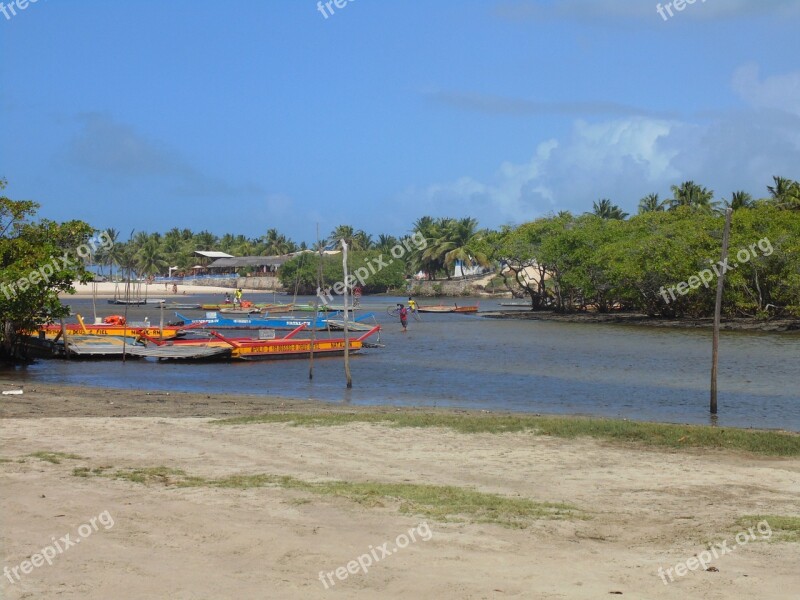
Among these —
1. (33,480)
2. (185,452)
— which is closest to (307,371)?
(185,452)

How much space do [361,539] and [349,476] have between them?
11.2 feet

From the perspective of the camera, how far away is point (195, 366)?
37.5 meters

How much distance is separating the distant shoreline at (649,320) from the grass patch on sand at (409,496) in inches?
1968

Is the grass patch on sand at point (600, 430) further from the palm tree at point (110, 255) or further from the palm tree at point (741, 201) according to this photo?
the palm tree at point (110, 255)

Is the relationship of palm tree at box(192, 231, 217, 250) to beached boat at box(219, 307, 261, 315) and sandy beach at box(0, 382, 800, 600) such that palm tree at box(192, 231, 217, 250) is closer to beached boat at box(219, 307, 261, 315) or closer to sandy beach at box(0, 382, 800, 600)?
beached boat at box(219, 307, 261, 315)

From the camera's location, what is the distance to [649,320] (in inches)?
2657

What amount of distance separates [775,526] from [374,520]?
13.6 feet

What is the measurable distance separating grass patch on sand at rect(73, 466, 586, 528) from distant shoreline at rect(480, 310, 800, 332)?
164 feet

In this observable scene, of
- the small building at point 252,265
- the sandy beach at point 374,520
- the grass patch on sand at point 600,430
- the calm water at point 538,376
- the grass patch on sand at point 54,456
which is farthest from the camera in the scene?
the small building at point 252,265

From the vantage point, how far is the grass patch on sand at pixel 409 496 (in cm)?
991

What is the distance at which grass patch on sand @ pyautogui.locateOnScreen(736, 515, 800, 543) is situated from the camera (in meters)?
9.10

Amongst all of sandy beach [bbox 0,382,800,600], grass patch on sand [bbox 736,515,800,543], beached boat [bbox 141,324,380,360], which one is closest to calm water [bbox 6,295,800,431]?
beached boat [bbox 141,324,380,360]

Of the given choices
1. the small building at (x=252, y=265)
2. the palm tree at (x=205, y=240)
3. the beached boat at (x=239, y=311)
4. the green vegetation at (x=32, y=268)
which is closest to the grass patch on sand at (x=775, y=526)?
the green vegetation at (x=32, y=268)

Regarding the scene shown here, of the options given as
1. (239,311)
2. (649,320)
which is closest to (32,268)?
(239,311)
